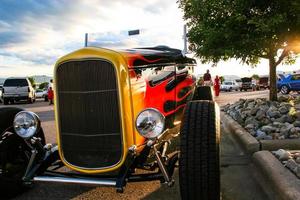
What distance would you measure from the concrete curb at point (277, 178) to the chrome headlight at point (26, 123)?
2555 mm

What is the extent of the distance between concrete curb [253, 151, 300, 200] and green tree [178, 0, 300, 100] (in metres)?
5.46

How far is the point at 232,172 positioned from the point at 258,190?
812mm

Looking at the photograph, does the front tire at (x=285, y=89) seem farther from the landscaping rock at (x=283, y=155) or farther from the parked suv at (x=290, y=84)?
Result: the landscaping rock at (x=283, y=155)

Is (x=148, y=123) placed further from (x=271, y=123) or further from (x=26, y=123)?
(x=271, y=123)

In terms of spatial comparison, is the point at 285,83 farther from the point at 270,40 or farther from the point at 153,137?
the point at 153,137

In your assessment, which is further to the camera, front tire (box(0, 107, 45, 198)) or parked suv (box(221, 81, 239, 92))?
parked suv (box(221, 81, 239, 92))

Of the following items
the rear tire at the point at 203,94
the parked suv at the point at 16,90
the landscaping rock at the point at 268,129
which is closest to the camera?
the rear tire at the point at 203,94

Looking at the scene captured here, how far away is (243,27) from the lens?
10.5 meters

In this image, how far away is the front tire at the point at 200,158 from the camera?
3332 millimetres

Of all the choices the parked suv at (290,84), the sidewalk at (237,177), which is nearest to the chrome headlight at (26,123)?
the sidewalk at (237,177)

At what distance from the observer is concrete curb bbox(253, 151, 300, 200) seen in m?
3.68

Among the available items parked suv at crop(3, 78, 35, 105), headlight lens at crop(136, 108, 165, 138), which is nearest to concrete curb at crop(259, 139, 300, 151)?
headlight lens at crop(136, 108, 165, 138)

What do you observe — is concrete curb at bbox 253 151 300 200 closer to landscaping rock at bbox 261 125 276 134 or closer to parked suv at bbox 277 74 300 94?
landscaping rock at bbox 261 125 276 134

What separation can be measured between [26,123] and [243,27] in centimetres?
783
